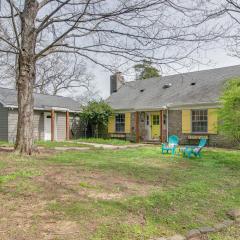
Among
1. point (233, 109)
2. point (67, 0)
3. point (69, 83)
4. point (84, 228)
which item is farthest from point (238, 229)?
point (69, 83)

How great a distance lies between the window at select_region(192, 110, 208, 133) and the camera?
18.2 metres

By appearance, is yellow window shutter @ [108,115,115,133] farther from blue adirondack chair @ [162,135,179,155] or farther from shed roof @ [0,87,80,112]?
blue adirondack chair @ [162,135,179,155]

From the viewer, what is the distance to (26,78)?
10.1 m

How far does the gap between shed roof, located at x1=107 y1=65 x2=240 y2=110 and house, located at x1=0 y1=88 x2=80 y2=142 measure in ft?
11.2

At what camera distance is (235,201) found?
19.4 feet

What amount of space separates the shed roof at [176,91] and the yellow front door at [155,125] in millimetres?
871

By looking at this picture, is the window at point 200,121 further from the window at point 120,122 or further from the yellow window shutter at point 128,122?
the window at point 120,122

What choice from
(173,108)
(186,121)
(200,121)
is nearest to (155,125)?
(173,108)

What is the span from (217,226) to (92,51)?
7121 millimetres

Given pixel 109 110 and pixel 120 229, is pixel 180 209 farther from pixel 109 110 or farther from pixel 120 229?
pixel 109 110

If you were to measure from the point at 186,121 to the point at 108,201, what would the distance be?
14.3 meters

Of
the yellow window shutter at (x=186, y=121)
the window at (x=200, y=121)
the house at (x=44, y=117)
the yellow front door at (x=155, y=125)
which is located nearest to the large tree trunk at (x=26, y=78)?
the house at (x=44, y=117)

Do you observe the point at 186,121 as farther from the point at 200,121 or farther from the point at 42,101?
the point at 42,101

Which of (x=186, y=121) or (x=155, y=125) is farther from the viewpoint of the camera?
(x=155, y=125)
